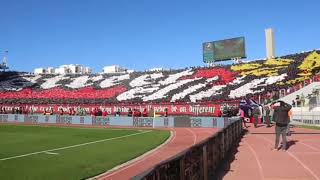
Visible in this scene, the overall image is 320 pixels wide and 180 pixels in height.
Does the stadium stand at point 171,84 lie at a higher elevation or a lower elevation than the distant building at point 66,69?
lower

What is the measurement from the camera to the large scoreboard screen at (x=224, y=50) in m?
71.2

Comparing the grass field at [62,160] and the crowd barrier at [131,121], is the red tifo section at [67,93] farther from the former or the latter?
the grass field at [62,160]

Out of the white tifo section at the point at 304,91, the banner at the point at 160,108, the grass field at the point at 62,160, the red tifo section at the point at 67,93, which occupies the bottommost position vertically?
the grass field at the point at 62,160

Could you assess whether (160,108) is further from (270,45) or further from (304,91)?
(270,45)

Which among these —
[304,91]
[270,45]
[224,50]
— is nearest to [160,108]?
[304,91]

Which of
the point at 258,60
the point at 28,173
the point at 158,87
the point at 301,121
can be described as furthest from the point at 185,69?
the point at 28,173

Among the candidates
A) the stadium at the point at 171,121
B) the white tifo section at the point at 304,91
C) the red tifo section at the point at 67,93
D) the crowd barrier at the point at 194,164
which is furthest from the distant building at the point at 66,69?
the crowd barrier at the point at 194,164

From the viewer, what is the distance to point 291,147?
1848cm

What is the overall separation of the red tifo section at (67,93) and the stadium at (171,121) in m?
0.18

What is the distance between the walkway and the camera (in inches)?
467

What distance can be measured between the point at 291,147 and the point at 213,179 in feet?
27.0

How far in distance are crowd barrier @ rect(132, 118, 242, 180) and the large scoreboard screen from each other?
2294 inches

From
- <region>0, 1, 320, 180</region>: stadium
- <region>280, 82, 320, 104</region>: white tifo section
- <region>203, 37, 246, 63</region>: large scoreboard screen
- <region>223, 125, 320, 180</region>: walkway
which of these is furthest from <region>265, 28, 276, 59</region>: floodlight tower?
<region>223, 125, 320, 180</region>: walkway

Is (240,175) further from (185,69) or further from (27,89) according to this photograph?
(27,89)
